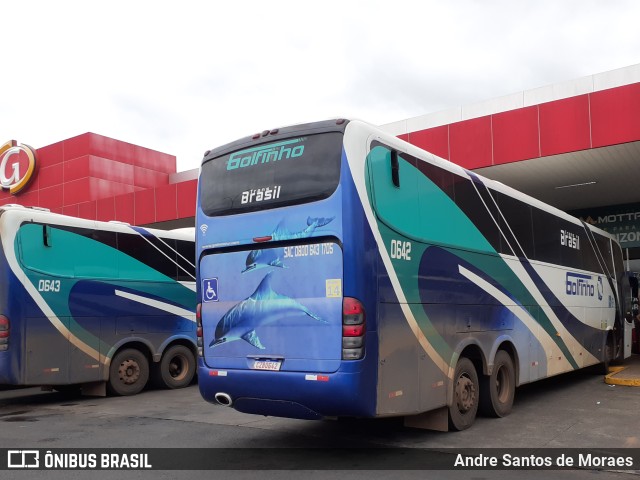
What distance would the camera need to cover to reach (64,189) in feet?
106

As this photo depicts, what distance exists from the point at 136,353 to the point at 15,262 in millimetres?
3143

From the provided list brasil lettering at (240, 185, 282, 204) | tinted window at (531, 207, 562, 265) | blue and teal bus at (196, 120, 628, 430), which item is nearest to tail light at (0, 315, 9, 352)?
blue and teal bus at (196, 120, 628, 430)

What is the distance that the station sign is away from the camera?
33656 millimetres

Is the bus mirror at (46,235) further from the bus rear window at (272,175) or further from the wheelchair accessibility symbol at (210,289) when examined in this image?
the wheelchair accessibility symbol at (210,289)

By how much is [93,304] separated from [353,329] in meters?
7.13

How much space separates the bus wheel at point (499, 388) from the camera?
27.1ft

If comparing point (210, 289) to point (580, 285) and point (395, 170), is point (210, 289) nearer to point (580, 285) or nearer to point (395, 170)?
point (395, 170)

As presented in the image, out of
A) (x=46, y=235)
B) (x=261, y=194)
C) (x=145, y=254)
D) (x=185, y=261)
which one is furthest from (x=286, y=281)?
(x=185, y=261)

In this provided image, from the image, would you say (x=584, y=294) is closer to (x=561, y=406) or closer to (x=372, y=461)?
(x=561, y=406)

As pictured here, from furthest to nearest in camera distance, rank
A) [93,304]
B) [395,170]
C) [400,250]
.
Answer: [93,304] < [395,170] < [400,250]

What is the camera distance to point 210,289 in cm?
710

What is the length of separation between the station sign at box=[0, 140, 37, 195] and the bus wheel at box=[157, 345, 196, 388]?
80.8 ft

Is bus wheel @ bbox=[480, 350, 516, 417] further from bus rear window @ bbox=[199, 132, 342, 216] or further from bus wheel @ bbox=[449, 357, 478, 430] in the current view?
bus rear window @ bbox=[199, 132, 342, 216]

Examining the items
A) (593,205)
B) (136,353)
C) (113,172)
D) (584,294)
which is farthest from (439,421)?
(113,172)
